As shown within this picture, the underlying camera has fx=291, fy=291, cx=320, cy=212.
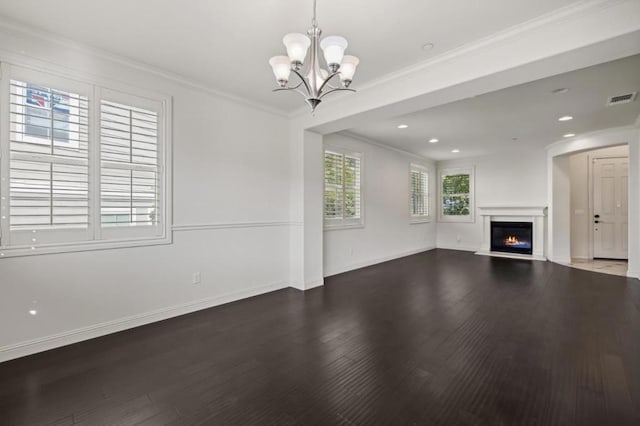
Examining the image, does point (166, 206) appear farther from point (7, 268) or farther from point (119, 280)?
point (7, 268)

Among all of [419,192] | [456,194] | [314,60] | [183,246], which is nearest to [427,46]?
[314,60]

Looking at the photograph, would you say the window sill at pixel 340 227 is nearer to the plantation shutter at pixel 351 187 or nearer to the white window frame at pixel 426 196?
the plantation shutter at pixel 351 187

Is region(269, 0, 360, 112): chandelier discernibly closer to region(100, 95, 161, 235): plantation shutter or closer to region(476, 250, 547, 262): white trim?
region(100, 95, 161, 235): plantation shutter

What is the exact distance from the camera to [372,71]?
3191 mm

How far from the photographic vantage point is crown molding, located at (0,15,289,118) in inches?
96.0

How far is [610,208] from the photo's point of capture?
6762 mm

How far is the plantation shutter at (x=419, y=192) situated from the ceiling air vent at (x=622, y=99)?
4215 mm

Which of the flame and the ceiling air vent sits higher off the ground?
the ceiling air vent

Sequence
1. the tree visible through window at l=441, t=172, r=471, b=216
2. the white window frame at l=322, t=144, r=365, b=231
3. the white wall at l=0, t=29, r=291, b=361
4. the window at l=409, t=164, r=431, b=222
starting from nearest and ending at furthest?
the white wall at l=0, t=29, r=291, b=361
the white window frame at l=322, t=144, r=365, b=231
the window at l=409, t=164, r=431, b=222
the tree visible through window at l=441, t=172, r=471, b=216

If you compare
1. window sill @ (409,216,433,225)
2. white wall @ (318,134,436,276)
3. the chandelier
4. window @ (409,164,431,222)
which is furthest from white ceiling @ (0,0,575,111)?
window sill @ (409,216,433,225)

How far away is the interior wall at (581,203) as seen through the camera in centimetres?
→ 694

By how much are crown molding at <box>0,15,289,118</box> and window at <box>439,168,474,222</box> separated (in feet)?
21.9

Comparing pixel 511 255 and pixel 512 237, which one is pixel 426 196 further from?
pixel 511 255

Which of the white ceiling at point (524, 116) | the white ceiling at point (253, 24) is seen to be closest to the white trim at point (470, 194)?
the white ceiling at point (524, 116)
